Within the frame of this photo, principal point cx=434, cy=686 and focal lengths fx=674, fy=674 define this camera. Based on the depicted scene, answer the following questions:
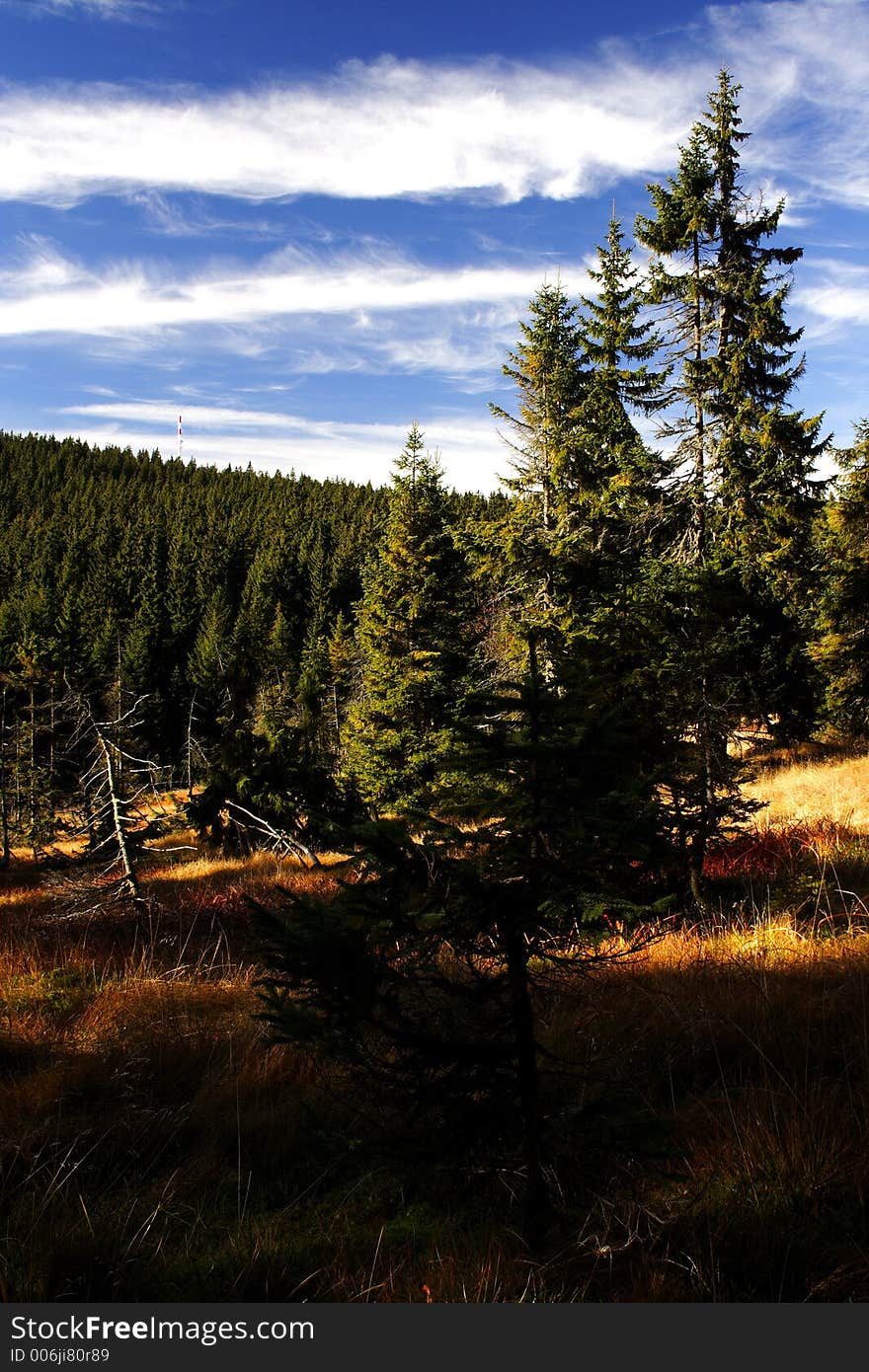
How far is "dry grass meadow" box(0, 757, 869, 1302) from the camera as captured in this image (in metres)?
2.07

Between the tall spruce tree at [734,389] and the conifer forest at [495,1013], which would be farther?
the tall spruce tree at [734,389]

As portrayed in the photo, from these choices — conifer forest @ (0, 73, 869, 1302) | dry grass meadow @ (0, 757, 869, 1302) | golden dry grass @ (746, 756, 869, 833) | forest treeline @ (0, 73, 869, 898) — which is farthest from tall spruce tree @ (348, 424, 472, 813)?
dry grass meadow @ (0, 757, 869, 1302)

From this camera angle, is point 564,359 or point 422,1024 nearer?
point 422,1024

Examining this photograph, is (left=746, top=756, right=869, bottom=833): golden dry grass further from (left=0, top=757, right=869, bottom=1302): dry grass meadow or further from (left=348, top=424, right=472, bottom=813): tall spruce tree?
(left=348, top=424, right=472, bottom=813): tall spruce tree

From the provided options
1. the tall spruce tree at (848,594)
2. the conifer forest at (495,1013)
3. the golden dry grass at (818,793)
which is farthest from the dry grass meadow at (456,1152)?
the tall spruce tree at (848,594)

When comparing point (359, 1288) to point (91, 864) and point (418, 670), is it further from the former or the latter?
point (418, 670)

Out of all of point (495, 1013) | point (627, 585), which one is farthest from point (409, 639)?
point (495, 1013)

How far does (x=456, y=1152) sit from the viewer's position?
2.21 metres

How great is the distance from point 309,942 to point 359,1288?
1.08 m

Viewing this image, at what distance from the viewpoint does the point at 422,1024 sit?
7.32 feet

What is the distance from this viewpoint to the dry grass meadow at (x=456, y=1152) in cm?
207

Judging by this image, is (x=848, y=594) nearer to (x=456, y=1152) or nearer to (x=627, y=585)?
(x=627, y=585)

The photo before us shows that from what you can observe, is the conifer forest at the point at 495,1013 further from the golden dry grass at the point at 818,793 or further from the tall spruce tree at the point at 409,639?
the tall spruce tree at the point at 409,639
